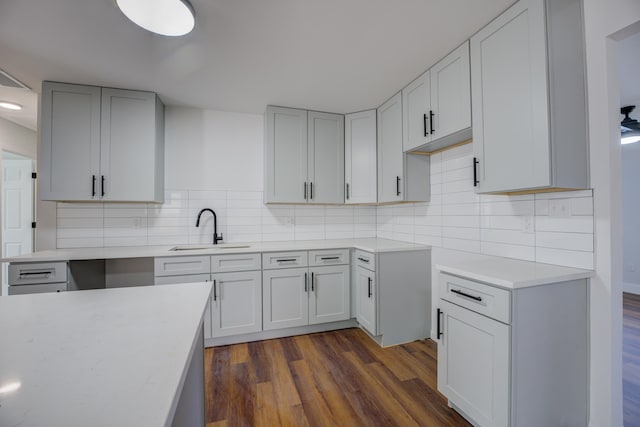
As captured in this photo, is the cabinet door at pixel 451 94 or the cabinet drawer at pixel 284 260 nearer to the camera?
the cabinet door at pixel 451 94

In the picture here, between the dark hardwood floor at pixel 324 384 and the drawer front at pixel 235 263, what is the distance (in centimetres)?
73

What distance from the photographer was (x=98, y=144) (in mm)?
2461

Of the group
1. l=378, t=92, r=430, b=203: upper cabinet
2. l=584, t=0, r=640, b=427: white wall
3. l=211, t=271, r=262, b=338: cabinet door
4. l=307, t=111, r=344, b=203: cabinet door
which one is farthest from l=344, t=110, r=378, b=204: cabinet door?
l=584, t=0, r=640, b=427: white wall

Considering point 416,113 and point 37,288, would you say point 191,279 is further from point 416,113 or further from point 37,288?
point 416,113

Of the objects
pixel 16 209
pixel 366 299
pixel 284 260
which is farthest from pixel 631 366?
pixel 16 209

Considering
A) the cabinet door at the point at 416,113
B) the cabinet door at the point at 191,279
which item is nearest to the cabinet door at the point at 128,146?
the cabinet door at the point at 191,279

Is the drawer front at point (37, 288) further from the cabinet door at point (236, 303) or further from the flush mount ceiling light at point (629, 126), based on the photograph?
the flush mount ceiling light at point (629, 126)

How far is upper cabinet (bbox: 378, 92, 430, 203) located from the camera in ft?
8.65

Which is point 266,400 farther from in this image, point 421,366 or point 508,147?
point 508,147

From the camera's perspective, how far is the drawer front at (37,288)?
2.09 metres

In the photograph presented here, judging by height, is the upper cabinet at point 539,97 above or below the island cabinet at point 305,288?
above

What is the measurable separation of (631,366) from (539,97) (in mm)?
2258

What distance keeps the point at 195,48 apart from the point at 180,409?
212cm

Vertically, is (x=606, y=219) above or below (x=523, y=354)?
above
